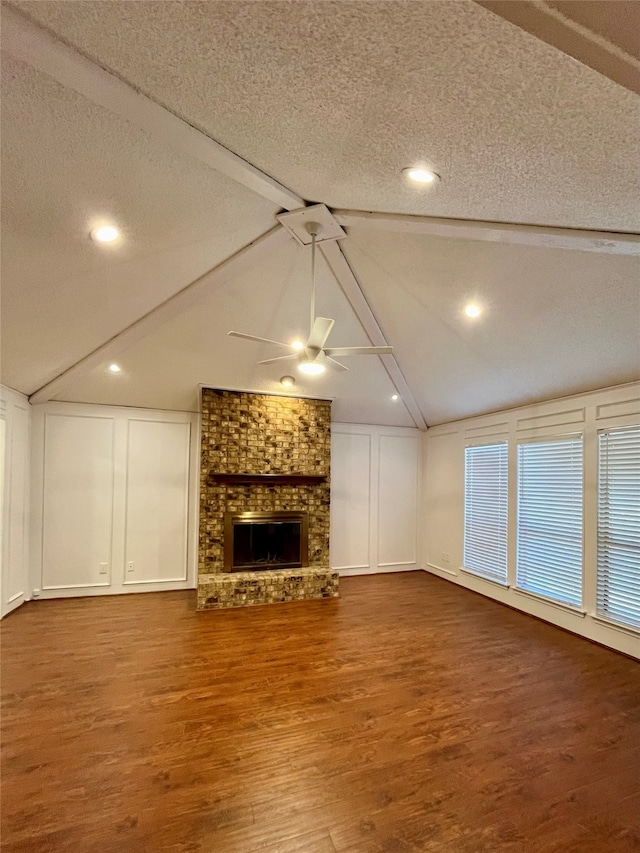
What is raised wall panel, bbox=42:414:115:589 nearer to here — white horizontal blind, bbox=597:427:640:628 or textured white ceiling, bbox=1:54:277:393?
textured white ceiling, bbox=1:54:277:393

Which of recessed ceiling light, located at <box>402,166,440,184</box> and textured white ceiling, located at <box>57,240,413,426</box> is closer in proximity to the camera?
recessed ceiling light, located at <box>402,166,440,184</box>

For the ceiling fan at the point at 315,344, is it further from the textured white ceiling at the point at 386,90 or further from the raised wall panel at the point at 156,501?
the raised wall panel at the point at 156,501

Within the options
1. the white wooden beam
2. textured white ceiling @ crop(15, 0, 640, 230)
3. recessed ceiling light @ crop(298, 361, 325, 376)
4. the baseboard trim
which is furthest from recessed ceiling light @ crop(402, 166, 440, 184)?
the baseboard trim

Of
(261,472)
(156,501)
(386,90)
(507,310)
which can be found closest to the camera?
(386,90)

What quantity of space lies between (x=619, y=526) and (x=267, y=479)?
4.15m

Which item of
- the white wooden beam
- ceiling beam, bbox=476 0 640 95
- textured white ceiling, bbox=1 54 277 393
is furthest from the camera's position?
the white wooden beam

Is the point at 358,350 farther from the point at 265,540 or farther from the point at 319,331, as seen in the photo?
the point at 265,540

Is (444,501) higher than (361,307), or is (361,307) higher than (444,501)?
(361,307)

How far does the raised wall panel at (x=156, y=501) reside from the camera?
19.0 feet

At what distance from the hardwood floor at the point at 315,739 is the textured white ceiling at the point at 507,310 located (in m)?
2.85

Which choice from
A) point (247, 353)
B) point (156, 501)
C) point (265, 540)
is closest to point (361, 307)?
point (247, 353)

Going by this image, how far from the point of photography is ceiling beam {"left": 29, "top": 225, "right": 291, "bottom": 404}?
330 cm

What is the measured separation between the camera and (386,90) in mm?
1419

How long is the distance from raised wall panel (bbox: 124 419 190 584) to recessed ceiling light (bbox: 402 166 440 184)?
16.3 ft
